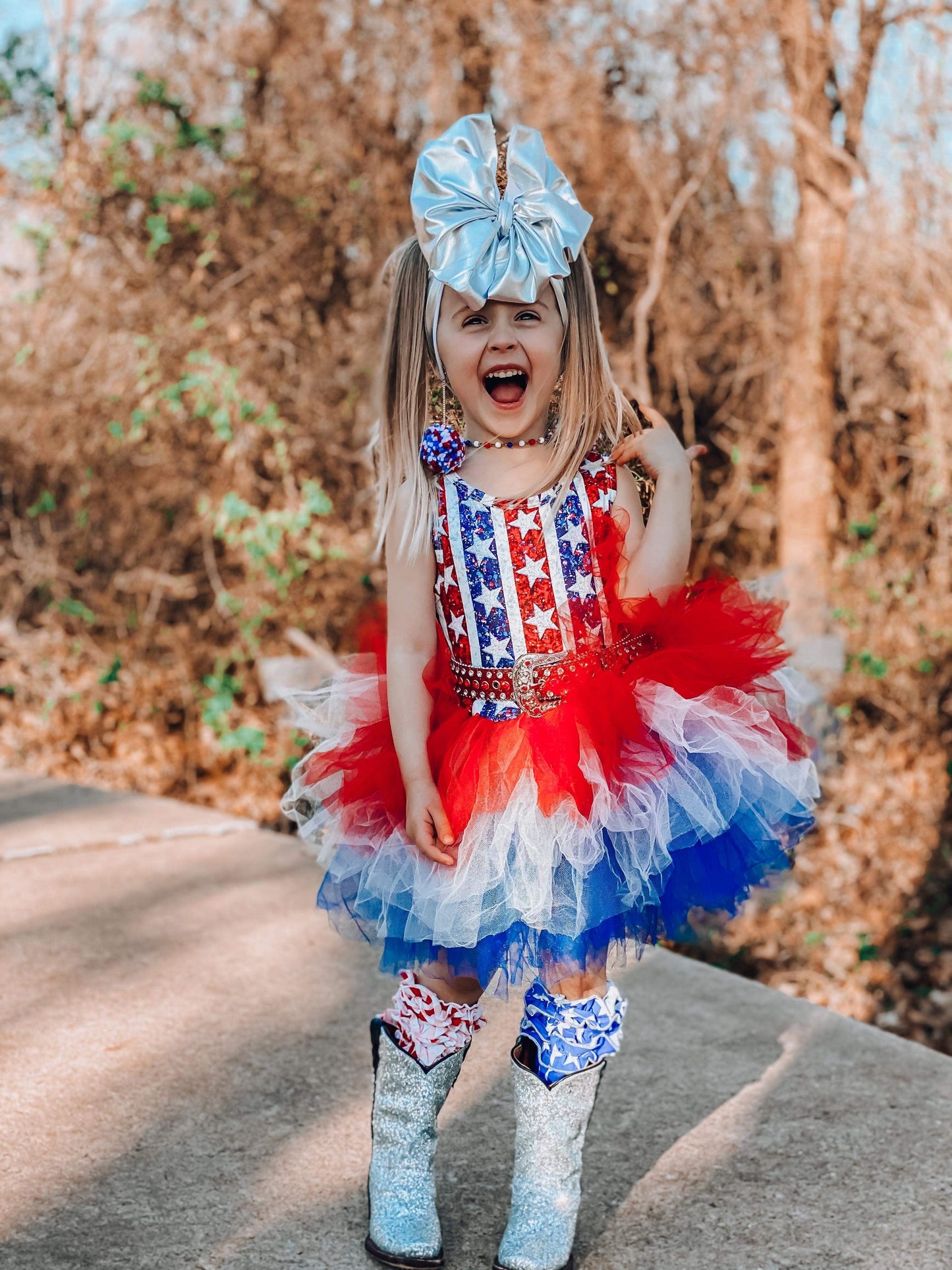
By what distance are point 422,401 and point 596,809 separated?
73 centimetres

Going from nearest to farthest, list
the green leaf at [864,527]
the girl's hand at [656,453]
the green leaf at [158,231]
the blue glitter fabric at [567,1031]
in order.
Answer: the blue glitter fabric at [567,1031], the girl's hand at [656,453], the green leaf at [158,231], the green leaf at [864,527]

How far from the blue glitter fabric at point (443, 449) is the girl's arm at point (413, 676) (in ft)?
0.21

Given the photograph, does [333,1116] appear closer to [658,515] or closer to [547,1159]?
[547,1159]

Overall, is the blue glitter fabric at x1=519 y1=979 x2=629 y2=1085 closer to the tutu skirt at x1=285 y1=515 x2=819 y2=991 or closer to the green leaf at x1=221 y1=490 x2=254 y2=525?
the tutu skirt at x1=285 y1=515 x2=819 y2=991

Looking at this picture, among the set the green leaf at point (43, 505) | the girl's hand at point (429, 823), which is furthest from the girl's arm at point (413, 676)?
the green leaf at point (43, 505)

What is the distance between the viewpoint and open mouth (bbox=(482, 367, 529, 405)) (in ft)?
6.20

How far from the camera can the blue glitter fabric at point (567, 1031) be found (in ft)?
5.93

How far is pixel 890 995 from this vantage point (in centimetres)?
377

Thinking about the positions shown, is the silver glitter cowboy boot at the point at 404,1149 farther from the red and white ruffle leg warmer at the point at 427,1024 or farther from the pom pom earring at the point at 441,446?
the pom pom earring at the point at 441,446

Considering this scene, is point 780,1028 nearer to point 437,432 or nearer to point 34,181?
point 437,432

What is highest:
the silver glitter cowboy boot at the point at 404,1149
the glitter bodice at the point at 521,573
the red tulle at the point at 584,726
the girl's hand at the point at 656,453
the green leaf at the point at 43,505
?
the girl's hand at the point at 656,453

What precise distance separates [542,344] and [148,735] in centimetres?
399

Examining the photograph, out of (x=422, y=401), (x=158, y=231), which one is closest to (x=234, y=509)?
(x=158, y=231)

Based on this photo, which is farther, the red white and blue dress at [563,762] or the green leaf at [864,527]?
the green leaf at [864,527]
